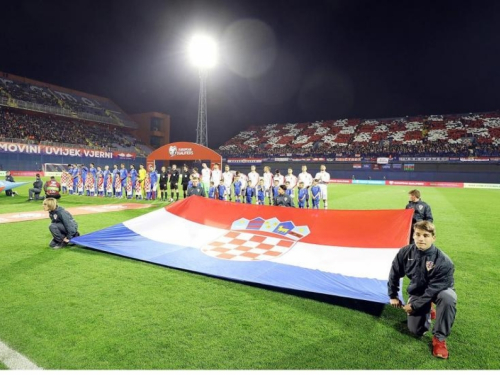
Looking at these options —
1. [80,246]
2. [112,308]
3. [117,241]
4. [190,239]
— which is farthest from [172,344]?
[80,246]

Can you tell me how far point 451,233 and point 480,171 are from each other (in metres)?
32.4

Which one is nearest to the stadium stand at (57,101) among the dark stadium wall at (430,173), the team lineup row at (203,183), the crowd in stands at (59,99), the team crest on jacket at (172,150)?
the crowd in stands at (59,99)

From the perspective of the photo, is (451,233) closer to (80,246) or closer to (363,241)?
(363,241)

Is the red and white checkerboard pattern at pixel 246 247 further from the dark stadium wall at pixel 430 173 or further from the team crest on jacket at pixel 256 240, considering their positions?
the dark stadium wall at pixel 430 173

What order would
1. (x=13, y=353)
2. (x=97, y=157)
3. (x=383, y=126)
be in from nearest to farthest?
(x=13, y=353)
(x=97, y=157)
(x=383, y=126)

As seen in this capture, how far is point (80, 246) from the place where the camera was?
6520 mm

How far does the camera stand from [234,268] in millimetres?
4906

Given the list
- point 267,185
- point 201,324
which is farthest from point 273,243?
point 267,185

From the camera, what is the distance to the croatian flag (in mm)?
4383

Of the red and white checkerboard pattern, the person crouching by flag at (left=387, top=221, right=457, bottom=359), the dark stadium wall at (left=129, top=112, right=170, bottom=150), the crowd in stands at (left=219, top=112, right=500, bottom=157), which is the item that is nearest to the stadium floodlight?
the crowd in stands at (left=219, top=112, right=500, bottom=157)

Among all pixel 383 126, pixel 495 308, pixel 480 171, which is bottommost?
pixel 495 308

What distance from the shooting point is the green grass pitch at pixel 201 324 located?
279 centimetres

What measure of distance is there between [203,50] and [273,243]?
26.2m

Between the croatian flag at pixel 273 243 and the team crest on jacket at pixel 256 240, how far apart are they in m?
0.02
